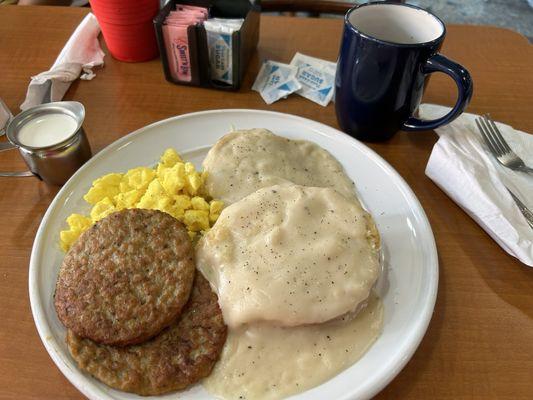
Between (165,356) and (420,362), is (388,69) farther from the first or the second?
(165,356)

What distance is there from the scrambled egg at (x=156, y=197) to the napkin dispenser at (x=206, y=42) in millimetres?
622

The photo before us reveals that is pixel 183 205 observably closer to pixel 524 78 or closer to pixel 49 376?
pixel 49 376

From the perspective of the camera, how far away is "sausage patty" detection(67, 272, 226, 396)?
968 mm

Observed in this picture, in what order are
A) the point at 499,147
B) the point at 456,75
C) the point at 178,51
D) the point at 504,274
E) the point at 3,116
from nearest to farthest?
1. the point at 504,274
2. the point at 456,75
3. the point at 499,147
4. the point at 3,116
5. the point at 178,51

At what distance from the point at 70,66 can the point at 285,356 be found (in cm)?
161

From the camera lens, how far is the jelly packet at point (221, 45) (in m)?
1.69

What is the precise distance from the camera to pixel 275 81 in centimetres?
191

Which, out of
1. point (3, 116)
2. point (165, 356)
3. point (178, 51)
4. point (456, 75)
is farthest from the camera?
point (178, 51)

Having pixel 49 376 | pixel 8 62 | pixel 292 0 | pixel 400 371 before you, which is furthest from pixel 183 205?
pixel 292 0

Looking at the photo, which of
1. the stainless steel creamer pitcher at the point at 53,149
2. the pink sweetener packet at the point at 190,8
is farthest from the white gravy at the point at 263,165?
the pink sweetener packet at the point at 190,8

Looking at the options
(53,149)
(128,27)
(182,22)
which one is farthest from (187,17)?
(53,149)

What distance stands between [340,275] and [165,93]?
1.21m

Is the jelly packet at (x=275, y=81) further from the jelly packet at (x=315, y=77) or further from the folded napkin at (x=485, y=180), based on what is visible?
the folded napkin at (x=485, y=180)

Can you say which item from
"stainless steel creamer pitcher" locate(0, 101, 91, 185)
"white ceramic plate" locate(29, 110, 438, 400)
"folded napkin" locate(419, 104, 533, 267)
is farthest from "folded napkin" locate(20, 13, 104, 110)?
"folded napkin" locate(419, 104, 533, 267)
